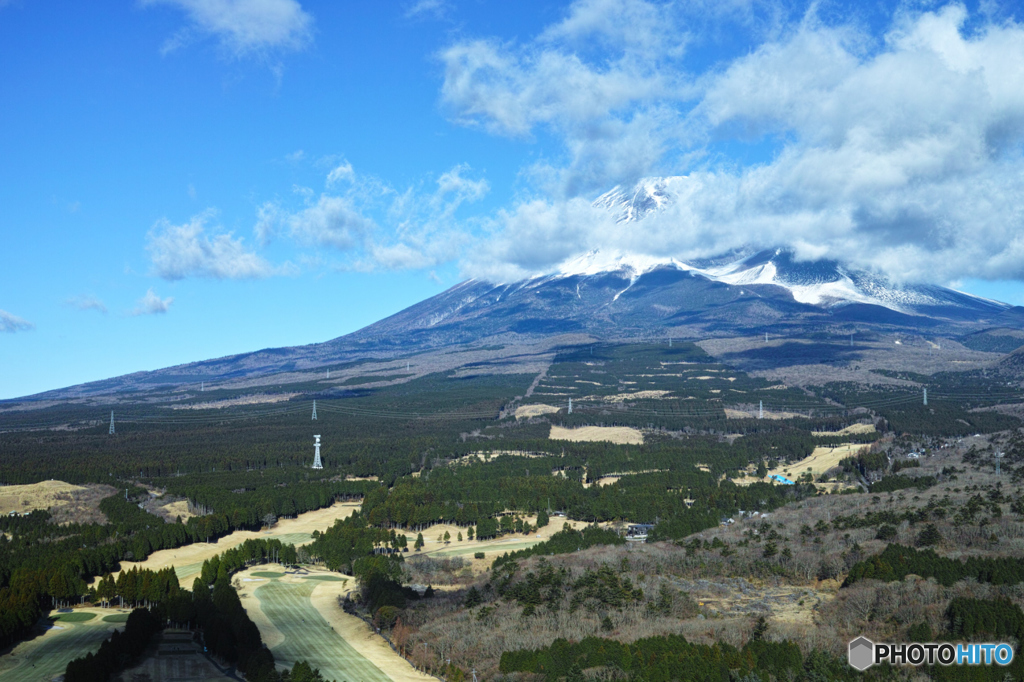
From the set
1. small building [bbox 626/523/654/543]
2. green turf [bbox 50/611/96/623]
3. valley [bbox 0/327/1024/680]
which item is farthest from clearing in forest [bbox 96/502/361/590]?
small building [bbox 626/523/654/543]

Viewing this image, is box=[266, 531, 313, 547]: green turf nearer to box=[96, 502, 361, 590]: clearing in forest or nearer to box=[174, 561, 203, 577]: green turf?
box=[96, 502, 361, 590]: clearing in forest

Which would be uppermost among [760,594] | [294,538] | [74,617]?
[760,594]

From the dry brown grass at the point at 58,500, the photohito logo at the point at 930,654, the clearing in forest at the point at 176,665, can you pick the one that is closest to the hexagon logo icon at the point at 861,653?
the photohito logo at the point at 930,654

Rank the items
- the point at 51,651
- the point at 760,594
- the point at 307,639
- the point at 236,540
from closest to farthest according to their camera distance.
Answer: the point at 51,651 < the point at 760,594 < the point at 307,639 < the point at 236,540

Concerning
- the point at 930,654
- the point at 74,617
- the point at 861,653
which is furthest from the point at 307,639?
the point at 930,654

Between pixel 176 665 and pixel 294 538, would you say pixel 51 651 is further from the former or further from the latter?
pixel 294 538

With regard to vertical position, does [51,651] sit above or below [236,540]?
above

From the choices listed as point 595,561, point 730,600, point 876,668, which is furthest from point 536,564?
point 876,668

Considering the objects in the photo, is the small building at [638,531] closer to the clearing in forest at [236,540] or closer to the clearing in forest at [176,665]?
the clearing in forest at [236,540]
